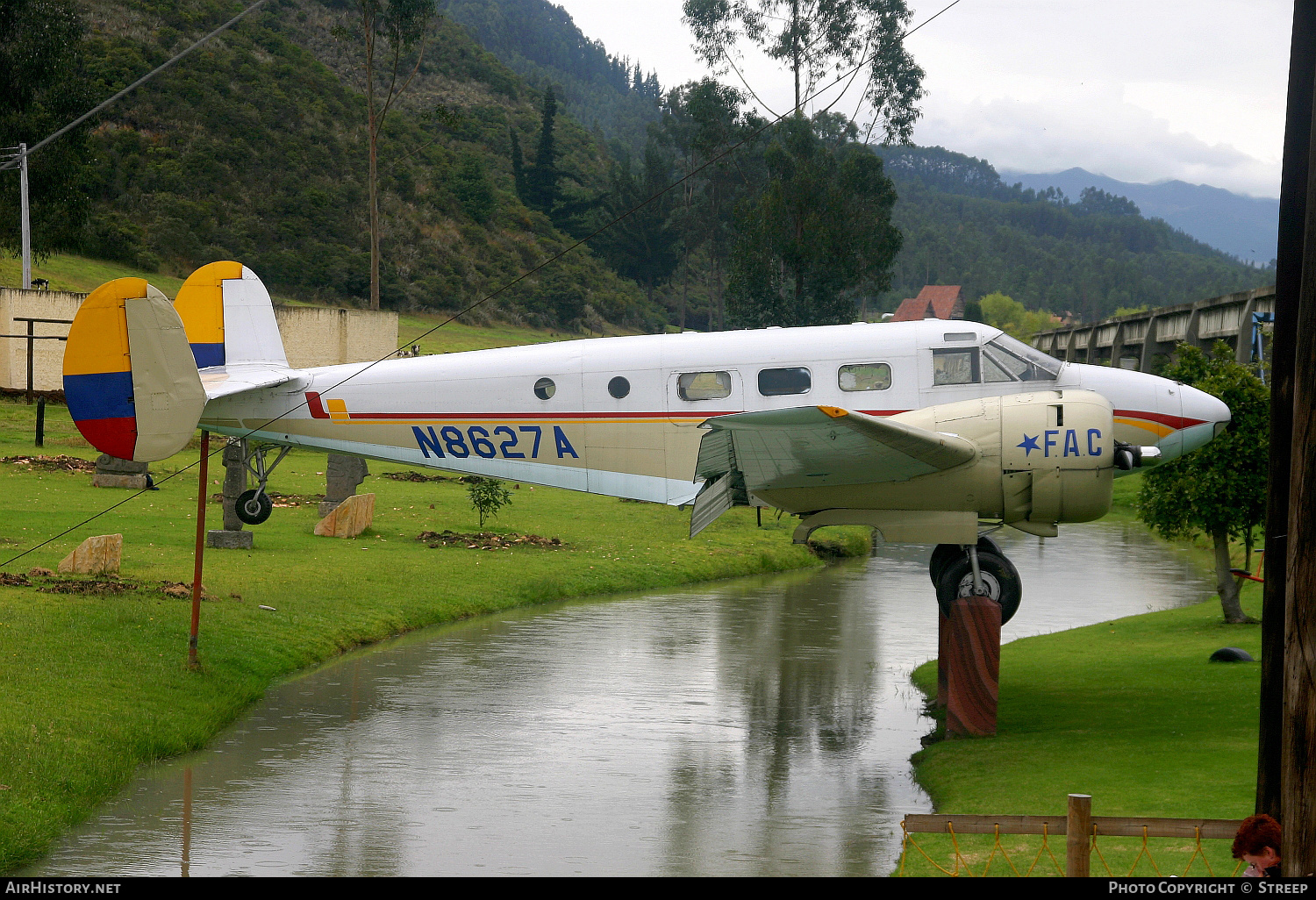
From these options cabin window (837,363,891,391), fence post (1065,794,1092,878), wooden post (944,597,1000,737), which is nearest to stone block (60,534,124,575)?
cabin window (837,363,891,391)

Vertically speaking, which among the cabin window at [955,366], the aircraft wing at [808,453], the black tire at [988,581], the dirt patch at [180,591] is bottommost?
the dirt patch at [180,591]

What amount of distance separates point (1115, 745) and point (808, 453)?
5.51 m

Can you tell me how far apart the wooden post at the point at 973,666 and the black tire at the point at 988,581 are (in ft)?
0.99

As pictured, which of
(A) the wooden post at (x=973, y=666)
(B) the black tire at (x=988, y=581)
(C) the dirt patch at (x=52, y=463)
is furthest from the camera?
(C) the dirt patch at (x=52, y=463)

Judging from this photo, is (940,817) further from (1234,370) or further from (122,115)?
(122,115)

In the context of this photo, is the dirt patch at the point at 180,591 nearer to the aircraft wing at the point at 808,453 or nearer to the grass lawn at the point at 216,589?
the grass lawn at the point at 216,589

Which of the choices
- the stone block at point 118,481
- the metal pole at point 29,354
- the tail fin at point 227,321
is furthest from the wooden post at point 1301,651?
the metal pole at point 29,354

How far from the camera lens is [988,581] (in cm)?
1602

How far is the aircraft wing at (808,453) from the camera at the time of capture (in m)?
13.1

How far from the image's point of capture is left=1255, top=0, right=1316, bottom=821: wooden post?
9155 millimetres

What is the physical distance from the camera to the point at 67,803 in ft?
42.3

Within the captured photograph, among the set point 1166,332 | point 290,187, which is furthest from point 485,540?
point 290,187

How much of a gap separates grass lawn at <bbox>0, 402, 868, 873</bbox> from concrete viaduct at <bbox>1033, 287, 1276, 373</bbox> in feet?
47.9

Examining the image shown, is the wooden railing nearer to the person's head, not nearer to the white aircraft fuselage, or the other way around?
the person's head
